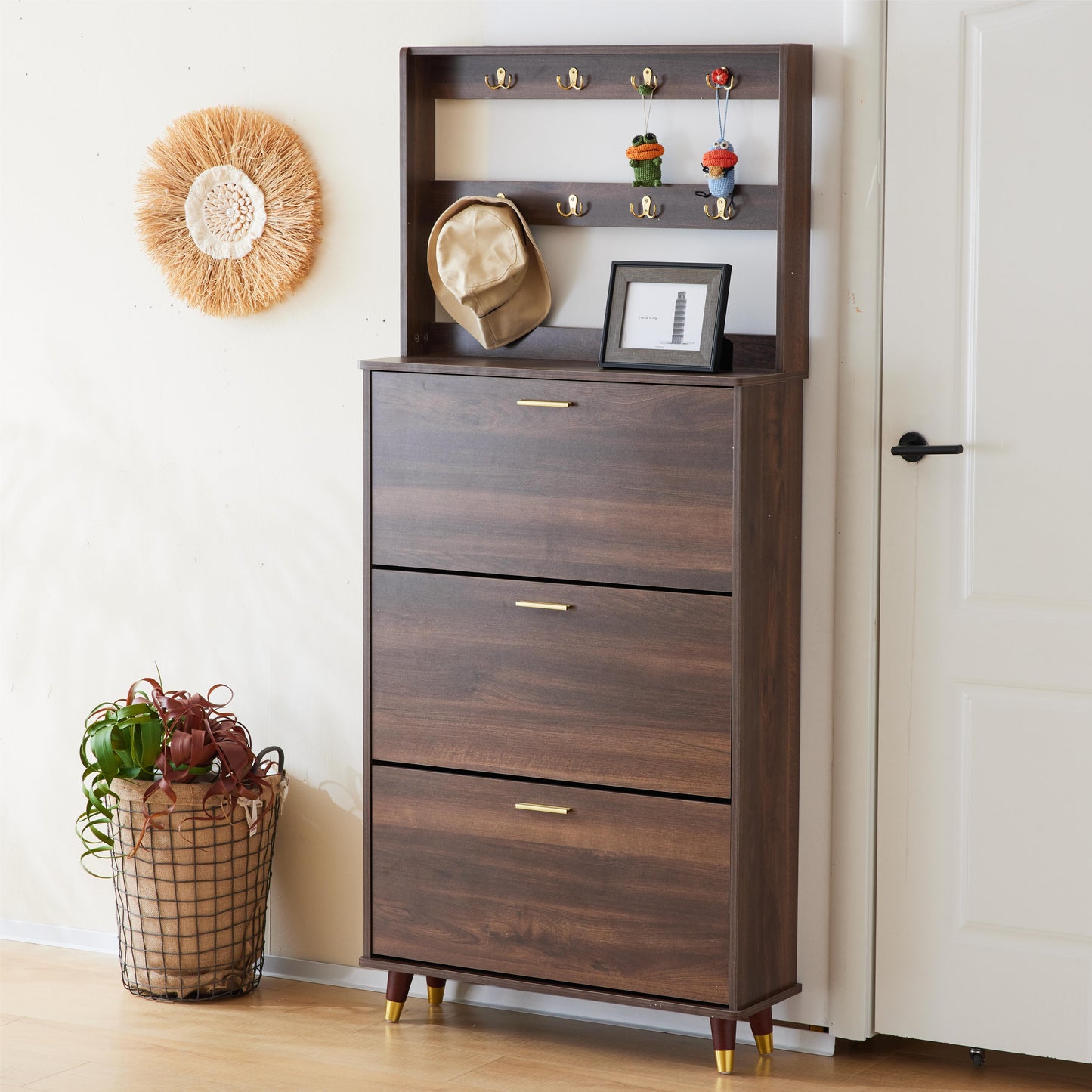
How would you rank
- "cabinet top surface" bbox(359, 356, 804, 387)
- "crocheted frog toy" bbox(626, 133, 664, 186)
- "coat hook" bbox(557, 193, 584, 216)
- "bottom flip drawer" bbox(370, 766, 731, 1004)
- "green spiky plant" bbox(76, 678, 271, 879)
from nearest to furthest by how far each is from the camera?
"cabinet top surface" bbox(359, 356, 804, 387) < "bottom flip drawer" bbox(370, 766, 731, 1004) < "crocheted frog toy" bbox(626, 133, 664, 186) < "coat hook" bbox(557, 193, 584, 216) < "green spiky plant" bbox(76, 678, 271, 879)

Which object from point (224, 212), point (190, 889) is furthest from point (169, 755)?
point (224, 212)

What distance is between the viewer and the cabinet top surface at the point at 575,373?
8.52ft

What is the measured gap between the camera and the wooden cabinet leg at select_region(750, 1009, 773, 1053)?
2816 mm

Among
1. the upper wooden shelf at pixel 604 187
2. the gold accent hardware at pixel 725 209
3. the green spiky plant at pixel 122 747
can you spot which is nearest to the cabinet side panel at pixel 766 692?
the upper wooden shelf at pixel 604 187

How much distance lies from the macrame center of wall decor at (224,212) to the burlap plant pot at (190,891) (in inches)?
41.3

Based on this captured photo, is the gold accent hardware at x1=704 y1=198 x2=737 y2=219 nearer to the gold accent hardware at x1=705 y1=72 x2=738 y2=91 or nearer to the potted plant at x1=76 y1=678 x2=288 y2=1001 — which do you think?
the gold accent hardware at x1=705 y1=72 x2=738 y2=91

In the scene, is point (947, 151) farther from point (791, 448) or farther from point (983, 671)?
point (983, 671)

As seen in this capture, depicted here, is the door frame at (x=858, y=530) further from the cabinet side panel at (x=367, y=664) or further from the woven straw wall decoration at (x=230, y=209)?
the woven straw wall decoration at (x=230, y=209)

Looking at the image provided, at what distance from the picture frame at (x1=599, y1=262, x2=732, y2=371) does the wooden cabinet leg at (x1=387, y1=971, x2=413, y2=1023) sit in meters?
1.17

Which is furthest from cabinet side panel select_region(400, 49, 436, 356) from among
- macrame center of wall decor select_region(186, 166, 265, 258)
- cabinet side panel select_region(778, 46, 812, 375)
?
cabinet side panel select_region(778, 46, 812, 375)

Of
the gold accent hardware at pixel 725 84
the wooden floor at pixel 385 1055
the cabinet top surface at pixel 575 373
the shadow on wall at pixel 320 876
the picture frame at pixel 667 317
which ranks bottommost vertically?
the wooden floor at pixel 385 1055

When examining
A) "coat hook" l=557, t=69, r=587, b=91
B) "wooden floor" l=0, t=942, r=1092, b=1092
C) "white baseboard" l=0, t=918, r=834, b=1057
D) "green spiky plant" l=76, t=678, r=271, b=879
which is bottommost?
"wooden floor" l=0, t=942, r=1092, b=1092

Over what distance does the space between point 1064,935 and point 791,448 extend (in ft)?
3.06

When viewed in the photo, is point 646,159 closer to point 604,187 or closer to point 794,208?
point 604,187
